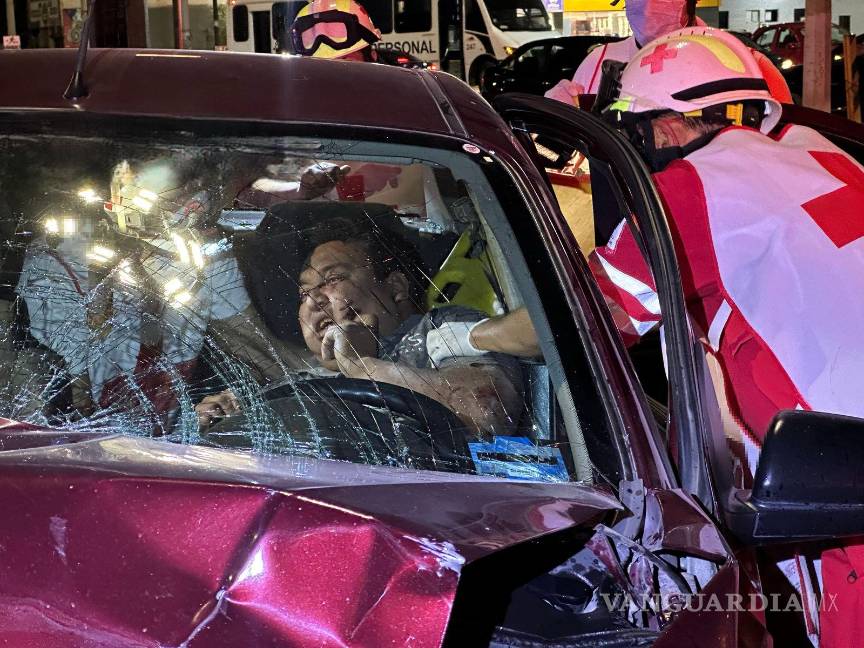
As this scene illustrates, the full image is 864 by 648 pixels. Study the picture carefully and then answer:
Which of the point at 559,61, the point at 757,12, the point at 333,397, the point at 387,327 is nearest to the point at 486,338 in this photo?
the point at 387,327

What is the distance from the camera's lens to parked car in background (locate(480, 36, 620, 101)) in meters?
18.5

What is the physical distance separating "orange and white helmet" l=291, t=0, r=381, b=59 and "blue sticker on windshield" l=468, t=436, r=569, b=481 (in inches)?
142

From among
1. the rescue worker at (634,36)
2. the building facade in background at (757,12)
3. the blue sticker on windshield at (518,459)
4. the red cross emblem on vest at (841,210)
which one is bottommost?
the blue sticker on windshield at (518,459)

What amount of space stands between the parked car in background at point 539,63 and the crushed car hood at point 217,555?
57.8ft

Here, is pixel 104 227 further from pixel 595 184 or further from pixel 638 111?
pixel 595 184

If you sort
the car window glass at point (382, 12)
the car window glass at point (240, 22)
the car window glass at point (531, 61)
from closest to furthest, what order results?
the car window glass at point (531, 61) → the car window glass at point (240, 22) → the car window glass at point (382, 12)

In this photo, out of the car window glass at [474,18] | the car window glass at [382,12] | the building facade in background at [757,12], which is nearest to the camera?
the car window glass at [382,12]

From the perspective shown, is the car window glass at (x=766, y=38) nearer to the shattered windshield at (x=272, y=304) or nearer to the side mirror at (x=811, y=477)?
the shattered windshield at (x=272, y=304)

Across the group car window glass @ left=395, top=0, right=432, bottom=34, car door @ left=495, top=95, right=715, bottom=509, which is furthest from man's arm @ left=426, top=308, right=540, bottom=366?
car window glass @ left=395, top=0, right=432, bottom=34

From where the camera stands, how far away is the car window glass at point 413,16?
19.5 metres

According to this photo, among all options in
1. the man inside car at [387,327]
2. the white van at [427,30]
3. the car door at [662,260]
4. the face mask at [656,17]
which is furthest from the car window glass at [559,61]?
the man inside car at [387,327]

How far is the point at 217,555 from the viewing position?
3.72 feet

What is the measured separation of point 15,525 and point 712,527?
848mm

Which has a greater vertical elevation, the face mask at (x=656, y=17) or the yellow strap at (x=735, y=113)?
the face mask at (x=656, y=17)
